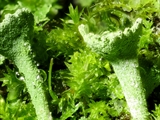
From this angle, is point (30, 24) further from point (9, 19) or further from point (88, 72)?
point (88, 72)

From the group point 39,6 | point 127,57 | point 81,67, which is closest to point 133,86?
point 127,57

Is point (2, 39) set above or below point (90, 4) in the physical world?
below

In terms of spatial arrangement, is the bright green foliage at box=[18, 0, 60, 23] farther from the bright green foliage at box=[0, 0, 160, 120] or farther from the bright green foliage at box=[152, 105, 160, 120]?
the bright green foliage at box=[152, 105, 160, 120]

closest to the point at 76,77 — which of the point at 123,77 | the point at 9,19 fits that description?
the point at 123,77

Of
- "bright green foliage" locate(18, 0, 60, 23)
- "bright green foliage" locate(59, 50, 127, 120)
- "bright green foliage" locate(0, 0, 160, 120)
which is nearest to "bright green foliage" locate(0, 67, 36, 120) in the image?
"bright green foliage" locate(0, 0, 160, 120)

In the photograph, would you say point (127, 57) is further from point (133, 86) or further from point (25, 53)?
point (25, 53)

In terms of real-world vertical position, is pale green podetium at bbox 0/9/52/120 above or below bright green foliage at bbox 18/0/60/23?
below

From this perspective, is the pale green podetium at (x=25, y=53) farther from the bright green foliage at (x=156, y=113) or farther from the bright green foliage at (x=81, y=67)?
the bright green foliage at (x=156, y=113)
